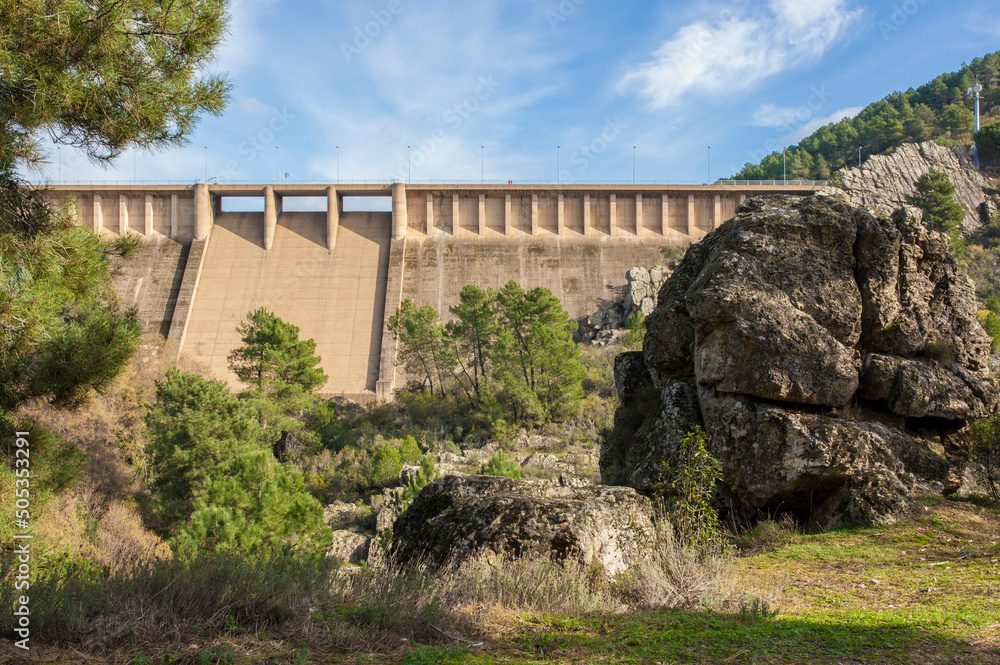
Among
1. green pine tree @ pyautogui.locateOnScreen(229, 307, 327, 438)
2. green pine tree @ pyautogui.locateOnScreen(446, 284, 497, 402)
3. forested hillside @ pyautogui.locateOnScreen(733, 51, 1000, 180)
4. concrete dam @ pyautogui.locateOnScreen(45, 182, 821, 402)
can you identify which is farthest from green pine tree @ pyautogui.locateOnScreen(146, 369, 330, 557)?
forested hillside @ pyautogui.locateOnScreen(733, 51, 1000, 180)

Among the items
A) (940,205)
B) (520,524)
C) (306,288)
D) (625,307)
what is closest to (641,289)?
(625,307)

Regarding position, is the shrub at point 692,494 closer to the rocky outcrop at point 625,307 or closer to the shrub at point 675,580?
the shrub at point 675,580

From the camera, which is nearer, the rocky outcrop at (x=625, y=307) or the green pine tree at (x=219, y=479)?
the green pine tree at (x=219, y=479)

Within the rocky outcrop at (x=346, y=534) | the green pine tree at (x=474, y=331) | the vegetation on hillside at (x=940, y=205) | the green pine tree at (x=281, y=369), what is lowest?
the rocky outcrop at (x=346, y=534)

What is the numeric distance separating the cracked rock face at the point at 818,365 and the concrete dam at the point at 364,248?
96.4 ft

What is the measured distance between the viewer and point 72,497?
56.6 feet

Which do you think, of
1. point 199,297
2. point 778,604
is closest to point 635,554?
point 778,604

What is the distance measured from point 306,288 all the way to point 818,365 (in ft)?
117

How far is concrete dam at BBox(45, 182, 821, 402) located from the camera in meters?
38.2

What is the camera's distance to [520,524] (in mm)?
4883

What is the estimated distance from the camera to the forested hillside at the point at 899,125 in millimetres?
70562

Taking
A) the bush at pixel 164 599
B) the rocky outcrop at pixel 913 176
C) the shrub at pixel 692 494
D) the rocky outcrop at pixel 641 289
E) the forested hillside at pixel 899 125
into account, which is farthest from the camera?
the forested hillside at pixel 899 125

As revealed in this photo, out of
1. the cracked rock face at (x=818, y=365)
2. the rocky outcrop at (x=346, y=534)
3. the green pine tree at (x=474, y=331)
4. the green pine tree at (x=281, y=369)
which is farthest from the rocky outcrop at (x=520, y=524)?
the green pine tree at (x=474, y=331)

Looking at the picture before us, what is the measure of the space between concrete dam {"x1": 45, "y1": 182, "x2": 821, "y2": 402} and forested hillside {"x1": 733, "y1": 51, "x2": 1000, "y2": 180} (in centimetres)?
3817
